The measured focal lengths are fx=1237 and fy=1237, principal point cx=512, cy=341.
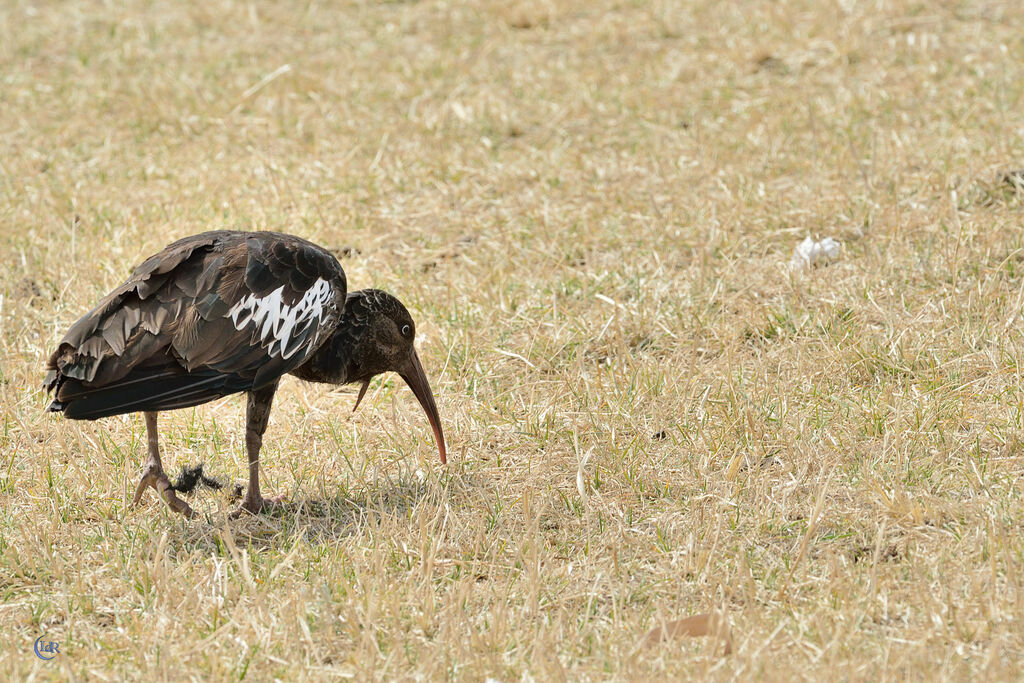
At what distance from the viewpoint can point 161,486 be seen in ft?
15.8

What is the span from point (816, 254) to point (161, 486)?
11.8ft

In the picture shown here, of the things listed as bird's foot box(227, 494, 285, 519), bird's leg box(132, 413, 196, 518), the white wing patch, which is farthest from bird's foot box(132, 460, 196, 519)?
the white wing patch

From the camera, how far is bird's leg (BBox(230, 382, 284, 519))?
4.82 m

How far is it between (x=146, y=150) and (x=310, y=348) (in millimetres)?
4235

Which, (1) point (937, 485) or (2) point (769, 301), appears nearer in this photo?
(1) point (937, 485)

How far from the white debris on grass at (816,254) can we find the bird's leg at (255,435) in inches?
120

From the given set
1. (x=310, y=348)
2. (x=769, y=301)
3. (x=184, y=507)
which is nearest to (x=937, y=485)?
(x=769, y=301)

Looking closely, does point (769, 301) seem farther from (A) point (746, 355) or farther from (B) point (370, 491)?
(B) point (370, 491)

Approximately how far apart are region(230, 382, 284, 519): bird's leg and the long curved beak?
69 cm

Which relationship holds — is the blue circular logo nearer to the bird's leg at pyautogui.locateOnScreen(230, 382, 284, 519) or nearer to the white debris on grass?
the bird's leg at pyautogui.locateOnScreen(230, 382, 284, 519)

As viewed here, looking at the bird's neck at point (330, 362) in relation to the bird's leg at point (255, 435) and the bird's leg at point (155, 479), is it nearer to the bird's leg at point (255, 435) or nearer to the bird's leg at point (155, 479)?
the bird's leg at point (255, 435)

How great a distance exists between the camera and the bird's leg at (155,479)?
484cm

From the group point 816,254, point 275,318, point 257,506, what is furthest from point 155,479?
point 816,254

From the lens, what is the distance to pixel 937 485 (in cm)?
460
